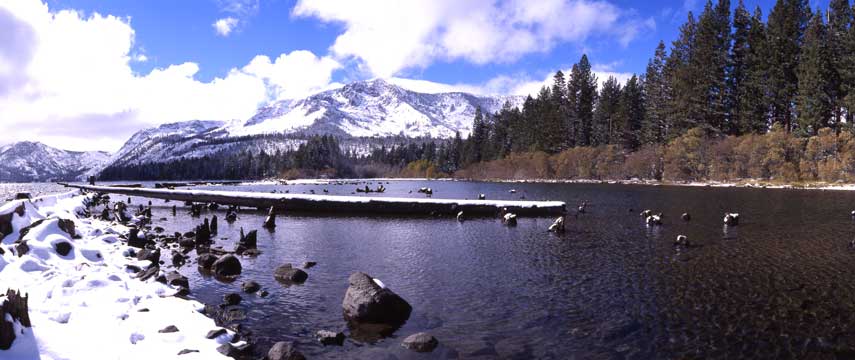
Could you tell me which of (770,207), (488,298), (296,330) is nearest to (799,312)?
(488,298)

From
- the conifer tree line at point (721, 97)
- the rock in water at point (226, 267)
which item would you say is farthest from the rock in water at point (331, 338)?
the conifer tree line at point (721, 97)

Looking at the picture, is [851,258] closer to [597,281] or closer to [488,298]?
[597,281]

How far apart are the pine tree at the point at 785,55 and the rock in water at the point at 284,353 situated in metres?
99.2

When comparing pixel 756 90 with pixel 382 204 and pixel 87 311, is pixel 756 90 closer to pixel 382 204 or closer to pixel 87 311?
pixel 382 204

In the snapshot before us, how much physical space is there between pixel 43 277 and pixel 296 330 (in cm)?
655

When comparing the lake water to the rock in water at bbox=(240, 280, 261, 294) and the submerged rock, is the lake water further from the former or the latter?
the submerged rock

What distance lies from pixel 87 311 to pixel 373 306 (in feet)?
22.3

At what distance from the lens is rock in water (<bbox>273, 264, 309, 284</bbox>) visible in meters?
17.1

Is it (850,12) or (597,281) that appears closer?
(597,281)

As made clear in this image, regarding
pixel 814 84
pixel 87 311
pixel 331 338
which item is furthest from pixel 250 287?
pixel 814 84

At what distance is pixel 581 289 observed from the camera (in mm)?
15438

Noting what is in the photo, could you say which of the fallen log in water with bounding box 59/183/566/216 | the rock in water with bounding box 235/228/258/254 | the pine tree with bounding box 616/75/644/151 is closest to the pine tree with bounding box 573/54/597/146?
the pine tree with bounding box 616/75/644/151

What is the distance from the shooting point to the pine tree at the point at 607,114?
402ft

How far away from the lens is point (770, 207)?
39.9m
